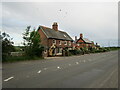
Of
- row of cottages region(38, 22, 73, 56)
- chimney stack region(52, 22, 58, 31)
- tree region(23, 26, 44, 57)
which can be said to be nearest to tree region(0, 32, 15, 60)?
tree region(23, 26, 44, 57)

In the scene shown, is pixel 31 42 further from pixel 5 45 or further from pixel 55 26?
pixel 55 26

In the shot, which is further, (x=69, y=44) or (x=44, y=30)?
(x=69, y=44)

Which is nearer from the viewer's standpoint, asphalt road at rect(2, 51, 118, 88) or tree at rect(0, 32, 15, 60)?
asphalt road at rect(2, 51, 118, 88)

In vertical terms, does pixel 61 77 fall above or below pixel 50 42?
below

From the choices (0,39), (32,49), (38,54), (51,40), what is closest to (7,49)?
(0,39)

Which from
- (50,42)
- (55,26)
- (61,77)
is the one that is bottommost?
(61,77)

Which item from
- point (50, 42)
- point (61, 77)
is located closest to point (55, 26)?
point (50, 42)

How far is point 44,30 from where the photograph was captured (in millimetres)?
35906

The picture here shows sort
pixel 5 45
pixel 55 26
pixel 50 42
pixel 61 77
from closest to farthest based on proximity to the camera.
→ pixel 61 77 → pixel 5 45 → pixel 50 42 → pixel 55 26

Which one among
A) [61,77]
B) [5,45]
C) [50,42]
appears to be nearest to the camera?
[61,77]

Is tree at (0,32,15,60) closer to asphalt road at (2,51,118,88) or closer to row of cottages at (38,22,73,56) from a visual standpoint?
asphalt road at (2,51,118,88)

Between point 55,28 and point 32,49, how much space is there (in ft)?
66.7

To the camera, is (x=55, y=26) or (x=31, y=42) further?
(x=55, y=26)

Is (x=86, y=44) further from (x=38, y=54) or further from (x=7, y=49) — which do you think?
(x=7, y=49)
